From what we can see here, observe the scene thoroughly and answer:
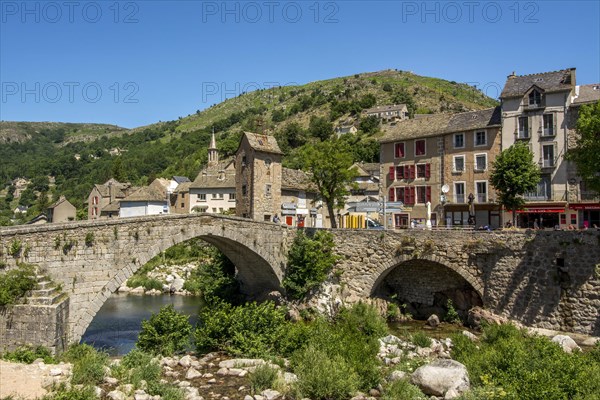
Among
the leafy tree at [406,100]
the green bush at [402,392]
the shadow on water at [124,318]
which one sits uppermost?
the leafy tree at [406,100]

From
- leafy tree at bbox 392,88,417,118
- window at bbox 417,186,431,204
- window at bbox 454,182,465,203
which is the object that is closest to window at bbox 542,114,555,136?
window at bbox 454,182,465,203

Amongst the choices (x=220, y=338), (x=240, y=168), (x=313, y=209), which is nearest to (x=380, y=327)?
(x=220, y=338)

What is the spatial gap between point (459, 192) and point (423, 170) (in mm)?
3604

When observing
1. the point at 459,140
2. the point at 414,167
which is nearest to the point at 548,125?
the point at 459,140

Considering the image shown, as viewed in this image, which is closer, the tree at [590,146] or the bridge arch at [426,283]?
the tree at [590,146]

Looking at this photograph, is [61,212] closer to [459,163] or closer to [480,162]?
[459,163]

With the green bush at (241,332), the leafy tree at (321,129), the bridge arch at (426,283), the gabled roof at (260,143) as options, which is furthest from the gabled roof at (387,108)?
the green bush at (241,332)

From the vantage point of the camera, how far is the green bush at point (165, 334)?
1962 centimetres

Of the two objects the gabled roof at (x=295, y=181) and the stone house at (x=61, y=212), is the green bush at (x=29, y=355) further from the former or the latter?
the stone house at (x=61, y=212)

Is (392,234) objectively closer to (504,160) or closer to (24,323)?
(504,160)

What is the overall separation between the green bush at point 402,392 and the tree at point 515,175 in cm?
Answer: 2075

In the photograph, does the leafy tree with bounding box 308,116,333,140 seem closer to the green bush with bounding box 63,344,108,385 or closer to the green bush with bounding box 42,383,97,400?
the green bush with bounding box 63,344,108,385

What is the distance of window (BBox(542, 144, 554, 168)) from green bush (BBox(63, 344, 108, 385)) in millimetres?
31967

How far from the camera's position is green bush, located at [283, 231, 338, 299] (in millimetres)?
28797
